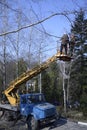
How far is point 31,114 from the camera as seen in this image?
20.4m

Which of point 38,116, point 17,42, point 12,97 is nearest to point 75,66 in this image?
point 17,42

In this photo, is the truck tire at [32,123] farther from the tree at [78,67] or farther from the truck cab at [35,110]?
the tree at [78,67]

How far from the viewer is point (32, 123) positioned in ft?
65.9

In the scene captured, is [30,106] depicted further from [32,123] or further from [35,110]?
[32,123]

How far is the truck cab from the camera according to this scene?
65.1 feet

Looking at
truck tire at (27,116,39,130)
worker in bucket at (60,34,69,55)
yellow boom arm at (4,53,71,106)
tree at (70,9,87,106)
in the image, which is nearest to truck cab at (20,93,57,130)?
truck tire at (27,116,39,130)

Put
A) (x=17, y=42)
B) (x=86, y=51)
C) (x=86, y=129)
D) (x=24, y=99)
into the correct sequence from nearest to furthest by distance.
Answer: (x=86, y=129)
(x=24, y=99)
(x=17, y=42)
(x=86, y=51)

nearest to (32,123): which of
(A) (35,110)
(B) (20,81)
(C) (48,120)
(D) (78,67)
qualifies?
(A) (35,110)

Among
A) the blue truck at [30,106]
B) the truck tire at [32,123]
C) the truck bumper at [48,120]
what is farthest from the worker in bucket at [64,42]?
the truck tire at [32,123]

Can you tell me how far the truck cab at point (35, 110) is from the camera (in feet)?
65.1

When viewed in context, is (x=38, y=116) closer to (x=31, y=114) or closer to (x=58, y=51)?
(x=31, y=114)

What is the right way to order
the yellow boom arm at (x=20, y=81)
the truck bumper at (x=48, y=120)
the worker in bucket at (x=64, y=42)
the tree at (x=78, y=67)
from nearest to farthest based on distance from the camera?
the worker in bucket at (x=64, y=42)
the truck bumper at (x=48, y=120)
the yellow boom arm at (x=20, y=81)
the tree at (x=78, y=67)

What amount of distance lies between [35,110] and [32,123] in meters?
0.83

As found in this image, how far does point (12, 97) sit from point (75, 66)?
17020 mm
